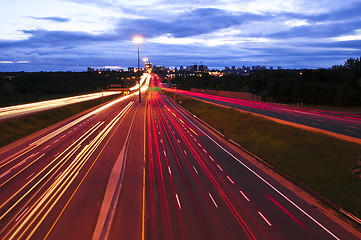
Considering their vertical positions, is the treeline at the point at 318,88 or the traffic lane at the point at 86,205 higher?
the treeline at the point at 318,88

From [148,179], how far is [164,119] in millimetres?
37344

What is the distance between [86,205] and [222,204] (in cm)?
944

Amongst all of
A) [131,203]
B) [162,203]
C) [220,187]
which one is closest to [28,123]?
[131,203]

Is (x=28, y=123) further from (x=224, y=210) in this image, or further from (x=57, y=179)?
(x=224, y=210)

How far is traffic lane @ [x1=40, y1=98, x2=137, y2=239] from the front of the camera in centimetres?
1580

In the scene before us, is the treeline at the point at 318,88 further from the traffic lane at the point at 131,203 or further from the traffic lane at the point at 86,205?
the traffic lane at the point at 86,205

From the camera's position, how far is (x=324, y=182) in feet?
75.0

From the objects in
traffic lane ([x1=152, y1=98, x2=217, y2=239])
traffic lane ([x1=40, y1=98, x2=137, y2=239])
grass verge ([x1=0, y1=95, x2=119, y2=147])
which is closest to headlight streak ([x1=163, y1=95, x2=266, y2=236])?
traffic lane ([x1=152, y1=98, x2=217, y2=239])

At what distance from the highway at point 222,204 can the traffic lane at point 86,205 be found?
3610mm

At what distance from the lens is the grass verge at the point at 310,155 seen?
21109 millimetres

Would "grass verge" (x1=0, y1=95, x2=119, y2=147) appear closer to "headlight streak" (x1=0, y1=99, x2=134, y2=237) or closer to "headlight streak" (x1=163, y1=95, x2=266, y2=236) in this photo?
"headlight streak" (x1=0, y1=99, x2=134, y2=237)

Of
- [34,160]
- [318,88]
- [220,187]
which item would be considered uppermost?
[318,88]

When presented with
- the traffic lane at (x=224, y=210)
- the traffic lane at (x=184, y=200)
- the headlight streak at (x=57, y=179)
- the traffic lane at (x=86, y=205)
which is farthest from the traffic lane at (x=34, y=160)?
the traffic lane at (x=224, y=210)

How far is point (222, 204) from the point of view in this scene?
63.8 ft
